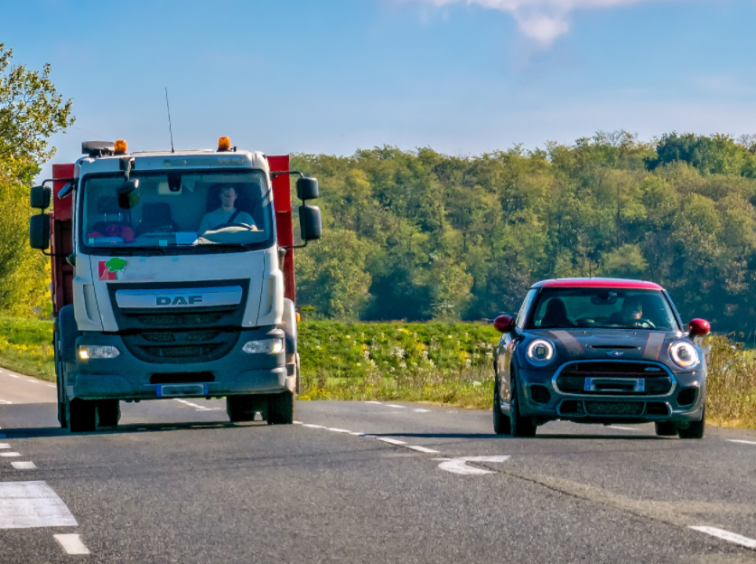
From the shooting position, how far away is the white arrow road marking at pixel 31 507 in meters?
9.09

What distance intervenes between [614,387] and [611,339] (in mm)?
525

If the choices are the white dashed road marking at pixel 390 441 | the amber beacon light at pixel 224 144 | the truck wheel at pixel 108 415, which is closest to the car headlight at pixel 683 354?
the white dashed road marking at pixel 390 441

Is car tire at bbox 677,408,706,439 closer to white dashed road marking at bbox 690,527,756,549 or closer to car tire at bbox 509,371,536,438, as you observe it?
car tire at bbox 509,371,536,438

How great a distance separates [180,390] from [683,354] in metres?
5.32

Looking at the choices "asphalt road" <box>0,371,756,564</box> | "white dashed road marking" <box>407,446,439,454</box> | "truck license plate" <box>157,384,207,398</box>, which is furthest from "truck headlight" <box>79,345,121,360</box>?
"white dashed road marking" <box>407,446,439,454</box>

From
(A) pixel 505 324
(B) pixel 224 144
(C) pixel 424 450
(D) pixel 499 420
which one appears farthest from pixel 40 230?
(D) pixel 499 420

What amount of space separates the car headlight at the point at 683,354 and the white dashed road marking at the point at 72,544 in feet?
26.2

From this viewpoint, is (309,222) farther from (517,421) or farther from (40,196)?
(517,421)

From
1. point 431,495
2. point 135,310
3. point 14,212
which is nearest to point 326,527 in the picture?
point 431,495

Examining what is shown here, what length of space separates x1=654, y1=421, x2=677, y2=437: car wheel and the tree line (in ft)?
387

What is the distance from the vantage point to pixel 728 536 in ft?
27.4

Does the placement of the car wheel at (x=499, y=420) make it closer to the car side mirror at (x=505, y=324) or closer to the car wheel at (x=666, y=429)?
the car side mirror at (x=505, y=324)

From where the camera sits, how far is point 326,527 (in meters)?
8.80

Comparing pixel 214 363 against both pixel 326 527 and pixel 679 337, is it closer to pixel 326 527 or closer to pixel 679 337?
pixel 679 337
